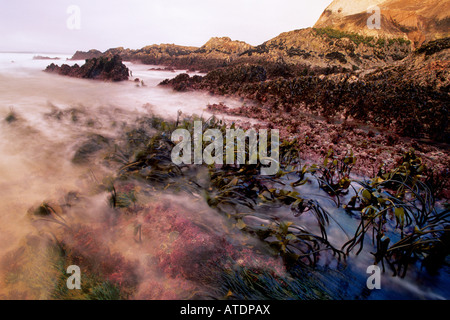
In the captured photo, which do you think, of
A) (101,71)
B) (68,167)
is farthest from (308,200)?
(101,71)

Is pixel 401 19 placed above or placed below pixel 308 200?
above

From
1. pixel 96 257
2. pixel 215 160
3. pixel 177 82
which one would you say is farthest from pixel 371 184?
pixel 177 82

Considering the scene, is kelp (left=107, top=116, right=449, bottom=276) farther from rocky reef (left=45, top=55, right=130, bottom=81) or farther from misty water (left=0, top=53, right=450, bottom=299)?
rocky reef (left=45, top=55, right=130, bottom=81)

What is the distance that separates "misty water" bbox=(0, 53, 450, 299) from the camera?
58.9 inches

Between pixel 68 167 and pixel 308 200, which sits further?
pixel 68 167

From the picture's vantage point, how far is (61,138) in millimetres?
3539

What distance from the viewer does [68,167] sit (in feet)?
8.63

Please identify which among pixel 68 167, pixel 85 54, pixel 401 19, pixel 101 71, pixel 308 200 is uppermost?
pixel 401 19

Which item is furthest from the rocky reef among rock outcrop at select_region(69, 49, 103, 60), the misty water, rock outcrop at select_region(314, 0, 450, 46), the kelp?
rock outcrop at select_region(314, 0, 450, 46)

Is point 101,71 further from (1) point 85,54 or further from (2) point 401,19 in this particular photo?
(2) point 401,19

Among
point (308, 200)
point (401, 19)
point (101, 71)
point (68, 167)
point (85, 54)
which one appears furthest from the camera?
point (85, 54)

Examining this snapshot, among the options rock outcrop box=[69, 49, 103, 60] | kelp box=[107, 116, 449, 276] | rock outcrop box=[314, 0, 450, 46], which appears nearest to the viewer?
kelp box=[107, 116, 449, 276]

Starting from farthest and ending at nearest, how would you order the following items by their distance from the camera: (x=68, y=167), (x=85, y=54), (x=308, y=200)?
(x=85, y=54) → (x=68, y=167) → (x=308, y=200)
